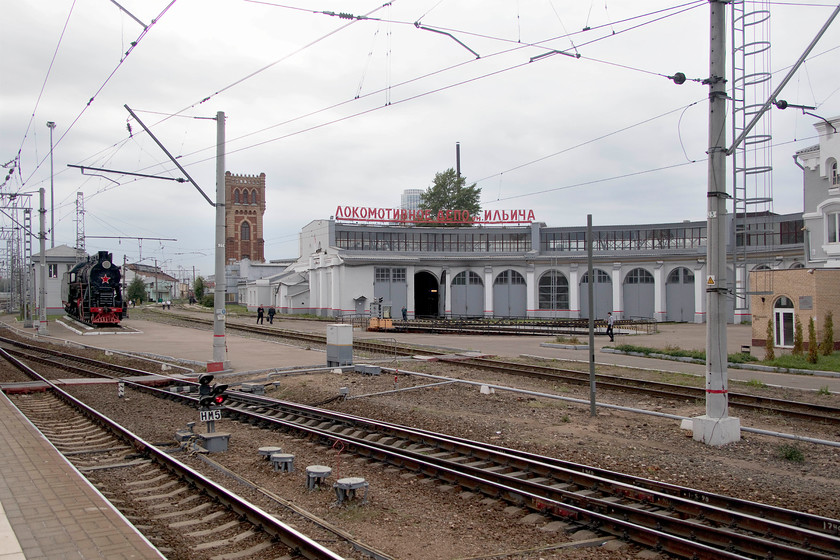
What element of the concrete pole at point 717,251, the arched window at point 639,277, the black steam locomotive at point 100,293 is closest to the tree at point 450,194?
the arched window at point 639,277

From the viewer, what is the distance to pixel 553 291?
2210 inches

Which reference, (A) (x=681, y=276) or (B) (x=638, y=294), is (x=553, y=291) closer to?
(B) (x=638, y=294)

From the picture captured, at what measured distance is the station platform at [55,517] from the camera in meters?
5.73

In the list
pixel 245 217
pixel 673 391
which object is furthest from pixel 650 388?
pixel 245 217

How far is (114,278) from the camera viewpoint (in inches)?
1822

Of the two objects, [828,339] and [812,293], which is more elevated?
[812,293]

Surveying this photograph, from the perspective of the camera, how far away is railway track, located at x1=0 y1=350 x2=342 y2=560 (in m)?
6.57

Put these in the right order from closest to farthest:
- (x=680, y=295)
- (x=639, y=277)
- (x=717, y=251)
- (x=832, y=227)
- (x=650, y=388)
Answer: (x=717, y=251) < (x=650, y=388) < (x=832, y=227) < (x=680, y=295) < (x=639, y=277)

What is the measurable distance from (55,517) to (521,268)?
51790 mm

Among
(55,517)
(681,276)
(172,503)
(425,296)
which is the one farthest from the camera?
(425,296)

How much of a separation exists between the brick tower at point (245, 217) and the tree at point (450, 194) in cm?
3232

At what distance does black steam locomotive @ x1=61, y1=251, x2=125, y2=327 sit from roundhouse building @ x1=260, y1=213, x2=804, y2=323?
58.7 ft

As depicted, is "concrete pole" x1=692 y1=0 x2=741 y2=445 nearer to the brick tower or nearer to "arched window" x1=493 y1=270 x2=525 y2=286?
"arched window" x1=493 y1=270 x2=525 y2=286

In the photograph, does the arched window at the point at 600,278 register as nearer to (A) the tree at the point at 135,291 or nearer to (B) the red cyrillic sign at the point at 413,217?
(B) the red cyrillic sign at the point at 413,217
